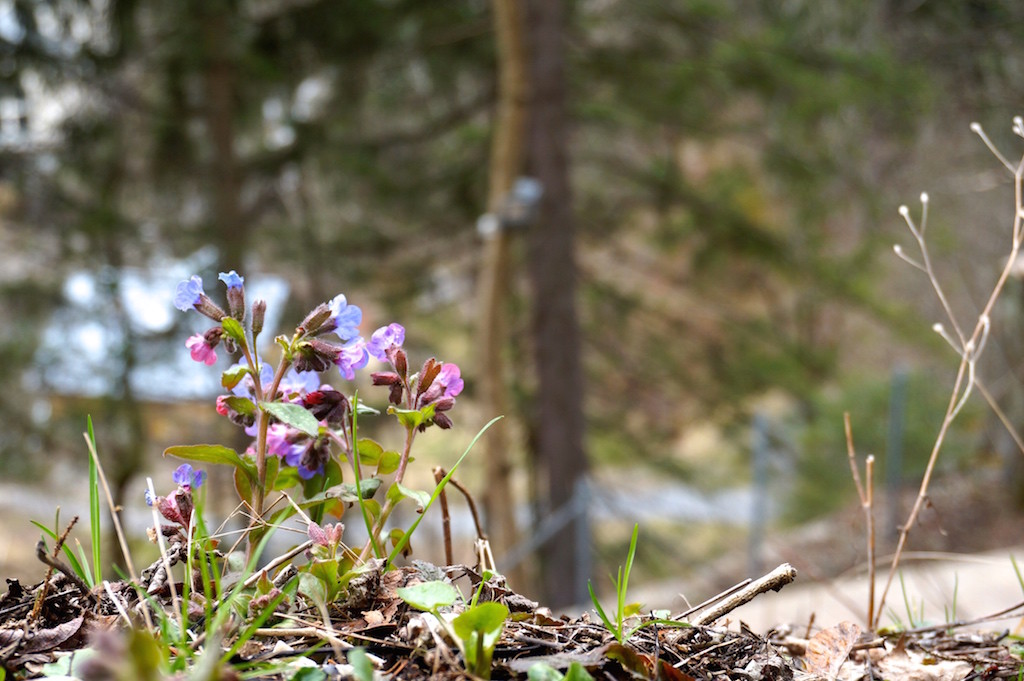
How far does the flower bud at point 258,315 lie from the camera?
1.11 meters

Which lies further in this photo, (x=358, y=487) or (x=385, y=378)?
(x=385, y=378)

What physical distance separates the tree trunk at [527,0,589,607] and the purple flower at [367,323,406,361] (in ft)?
22.4

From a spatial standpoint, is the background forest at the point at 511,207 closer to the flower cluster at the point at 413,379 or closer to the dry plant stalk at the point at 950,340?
the dry plant stalk at the point at 950,340

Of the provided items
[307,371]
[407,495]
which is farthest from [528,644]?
[307,371]

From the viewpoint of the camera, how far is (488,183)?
30.6 feet

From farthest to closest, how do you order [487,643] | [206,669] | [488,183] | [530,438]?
[488,183] < [530,438] < [487,643] < [206,669]

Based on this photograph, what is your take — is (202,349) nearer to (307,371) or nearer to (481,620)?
(307,371)

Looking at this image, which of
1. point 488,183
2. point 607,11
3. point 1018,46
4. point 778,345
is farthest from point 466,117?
point 1018,46

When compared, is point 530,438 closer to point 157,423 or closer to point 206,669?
point 157,423

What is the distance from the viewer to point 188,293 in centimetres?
113

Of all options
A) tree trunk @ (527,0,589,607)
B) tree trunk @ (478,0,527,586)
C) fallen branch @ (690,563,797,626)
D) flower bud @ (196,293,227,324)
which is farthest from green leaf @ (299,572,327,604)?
tree trunk @ (527,0,589,607)

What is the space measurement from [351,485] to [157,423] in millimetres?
9463

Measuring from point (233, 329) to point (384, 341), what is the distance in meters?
0.22

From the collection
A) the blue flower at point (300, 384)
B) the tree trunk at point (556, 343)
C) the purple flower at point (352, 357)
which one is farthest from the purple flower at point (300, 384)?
the tree trunk at point (556, 343)
